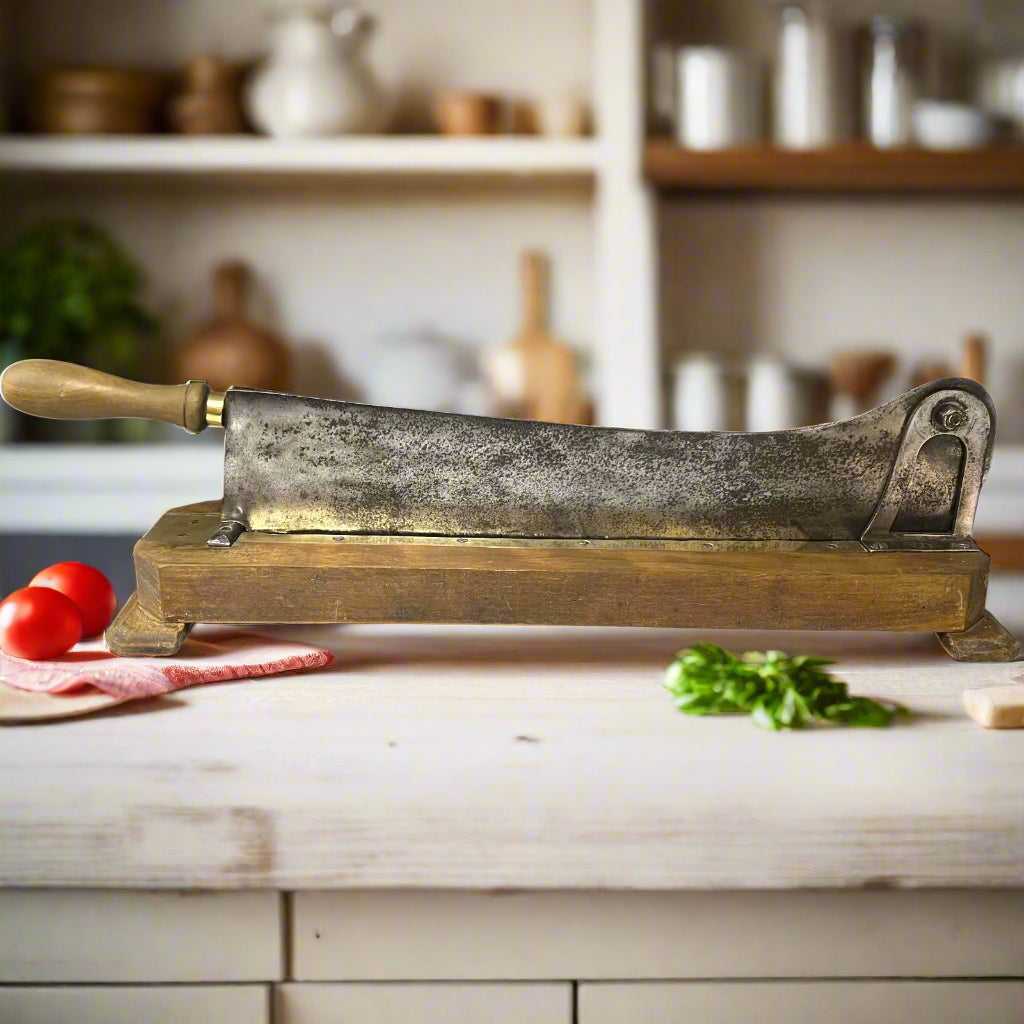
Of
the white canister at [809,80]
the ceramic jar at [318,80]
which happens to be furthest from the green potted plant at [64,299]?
the white canister at [809,80]

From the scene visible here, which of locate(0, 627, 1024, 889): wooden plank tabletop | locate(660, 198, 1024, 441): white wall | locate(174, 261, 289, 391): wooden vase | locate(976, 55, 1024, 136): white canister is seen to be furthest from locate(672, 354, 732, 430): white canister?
locate(0, 627, 1024, 889): wooden plank tabletop

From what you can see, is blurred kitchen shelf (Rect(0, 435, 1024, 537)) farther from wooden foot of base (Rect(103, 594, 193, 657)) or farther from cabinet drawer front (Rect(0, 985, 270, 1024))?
cabinet drawer front (Rect(0, 985, 270, 1024))

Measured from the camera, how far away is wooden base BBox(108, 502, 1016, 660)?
0.79 meters

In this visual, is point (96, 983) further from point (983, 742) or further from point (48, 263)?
point (48, 263)

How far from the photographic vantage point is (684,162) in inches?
75.1

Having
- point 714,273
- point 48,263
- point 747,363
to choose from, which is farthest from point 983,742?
point 48,263

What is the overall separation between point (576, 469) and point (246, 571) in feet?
0.80

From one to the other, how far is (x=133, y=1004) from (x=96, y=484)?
1503 mm

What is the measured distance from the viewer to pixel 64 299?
195cm

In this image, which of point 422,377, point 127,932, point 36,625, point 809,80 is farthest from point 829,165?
point 127,932

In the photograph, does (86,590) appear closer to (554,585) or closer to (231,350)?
(554,585)

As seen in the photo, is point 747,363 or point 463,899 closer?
point 463,899

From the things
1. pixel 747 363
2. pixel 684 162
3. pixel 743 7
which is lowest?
pixel 747 363

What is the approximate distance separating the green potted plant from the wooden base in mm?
1322
